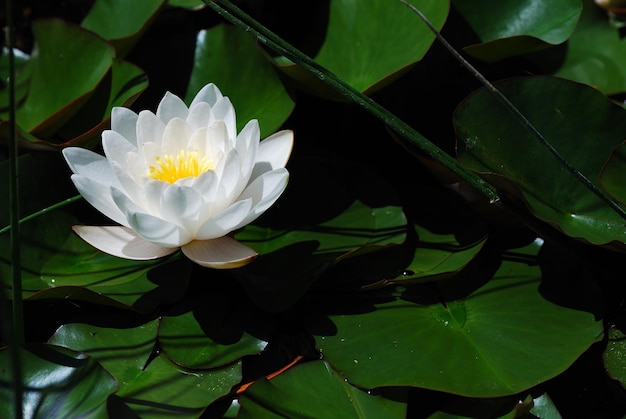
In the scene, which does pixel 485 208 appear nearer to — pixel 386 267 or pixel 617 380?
pixel 386 267

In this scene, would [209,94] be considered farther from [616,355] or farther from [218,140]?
[616,355]

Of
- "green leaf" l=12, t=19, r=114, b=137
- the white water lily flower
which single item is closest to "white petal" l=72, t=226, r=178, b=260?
the white water lily flower

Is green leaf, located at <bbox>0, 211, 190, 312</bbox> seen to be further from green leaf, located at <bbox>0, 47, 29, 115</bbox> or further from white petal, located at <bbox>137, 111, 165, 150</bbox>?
green leaf, located at <bbox>0, 47, 29, 115</bbox>

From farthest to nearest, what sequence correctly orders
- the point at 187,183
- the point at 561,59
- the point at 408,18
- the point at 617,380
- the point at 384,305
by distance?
the point at 561,59 < the point at 408,18 < the point at 384,305 < the point at 617,380 < the point at 187,183

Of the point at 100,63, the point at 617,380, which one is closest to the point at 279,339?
the point at 617,380

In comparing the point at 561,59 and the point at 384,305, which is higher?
the point at 561,59

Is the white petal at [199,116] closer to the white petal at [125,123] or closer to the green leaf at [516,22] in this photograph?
the white petal at [125,123]
